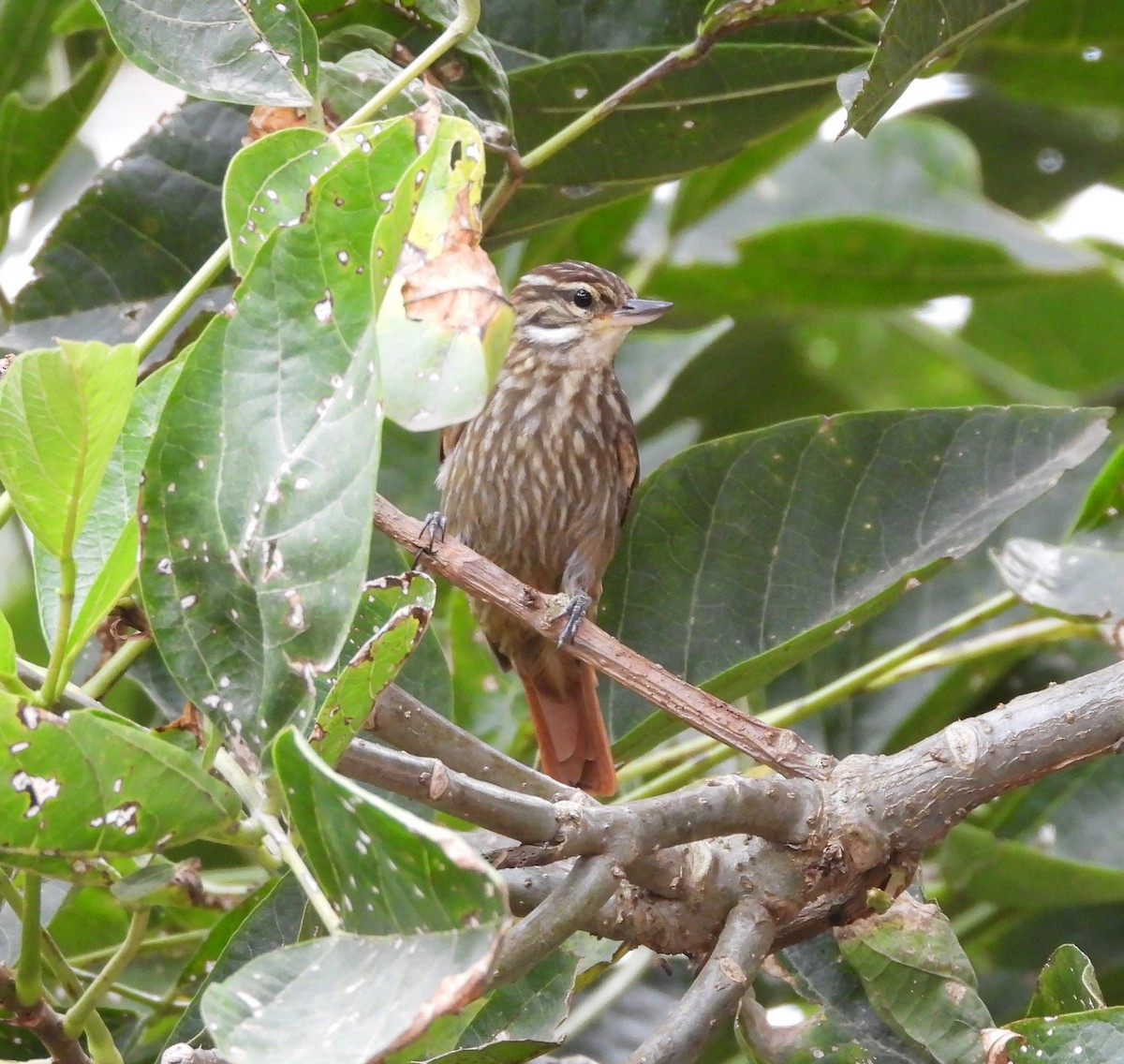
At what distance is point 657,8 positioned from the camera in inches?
109

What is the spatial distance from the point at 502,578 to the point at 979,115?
2.62 meters

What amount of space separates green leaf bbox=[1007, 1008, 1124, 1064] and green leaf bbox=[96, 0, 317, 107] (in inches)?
57.3

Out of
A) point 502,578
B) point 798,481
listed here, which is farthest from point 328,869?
point 798,481

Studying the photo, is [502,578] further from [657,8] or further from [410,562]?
[657,8]

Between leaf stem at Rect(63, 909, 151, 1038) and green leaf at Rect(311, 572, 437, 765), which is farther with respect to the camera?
leaf stem at Rect(63, 909, 151, 1038)

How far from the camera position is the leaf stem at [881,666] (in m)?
2.74

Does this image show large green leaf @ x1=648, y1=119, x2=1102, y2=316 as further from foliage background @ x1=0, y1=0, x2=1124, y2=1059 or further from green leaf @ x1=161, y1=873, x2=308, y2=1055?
green leaf @ x1=161, y1=873, x2=308, y2=1055

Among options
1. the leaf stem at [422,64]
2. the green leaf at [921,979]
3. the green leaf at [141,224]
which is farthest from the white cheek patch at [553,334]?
the green leaf at [921,979]

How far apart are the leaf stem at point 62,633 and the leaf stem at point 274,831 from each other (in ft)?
0.57

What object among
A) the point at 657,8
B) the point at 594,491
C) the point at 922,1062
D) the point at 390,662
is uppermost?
the point at 657,8

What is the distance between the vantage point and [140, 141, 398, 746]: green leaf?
143 centimetres

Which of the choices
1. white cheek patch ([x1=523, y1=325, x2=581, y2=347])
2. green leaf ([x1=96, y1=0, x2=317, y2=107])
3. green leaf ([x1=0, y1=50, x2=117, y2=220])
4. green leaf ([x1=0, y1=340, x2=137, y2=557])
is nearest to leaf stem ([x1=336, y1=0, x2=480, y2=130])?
green leaf ([x1=96, y1=0, x2=317, y2=107])

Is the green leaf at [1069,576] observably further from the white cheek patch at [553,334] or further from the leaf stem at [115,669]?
the white cheek patch at [553,334]

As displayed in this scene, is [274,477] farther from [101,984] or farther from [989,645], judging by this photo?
[989,645]
